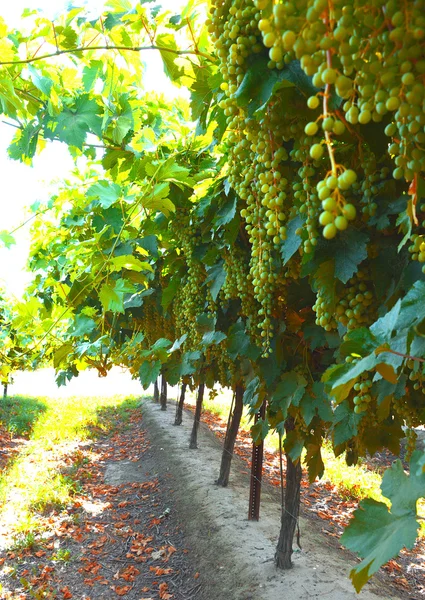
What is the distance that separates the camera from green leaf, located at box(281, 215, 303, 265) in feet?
4.26

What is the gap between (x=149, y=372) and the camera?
8.96 ft

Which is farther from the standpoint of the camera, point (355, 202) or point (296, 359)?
point (296, 359)

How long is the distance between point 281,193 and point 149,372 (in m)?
1.78

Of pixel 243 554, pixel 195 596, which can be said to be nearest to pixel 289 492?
pixel 243 554

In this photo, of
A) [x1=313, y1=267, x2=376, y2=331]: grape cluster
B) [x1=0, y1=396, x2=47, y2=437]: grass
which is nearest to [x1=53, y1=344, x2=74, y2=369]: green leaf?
[x1=313, y1=267, x2=376, y2=331]: grape cluster

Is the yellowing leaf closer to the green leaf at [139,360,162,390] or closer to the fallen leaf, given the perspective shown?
the green leaf at [139,360,162,390]

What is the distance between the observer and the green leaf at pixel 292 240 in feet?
4.26

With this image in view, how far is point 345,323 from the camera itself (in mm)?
1409

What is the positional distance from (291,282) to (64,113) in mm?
1226

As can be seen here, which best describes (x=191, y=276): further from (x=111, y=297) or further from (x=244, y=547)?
(x=244, y=547)

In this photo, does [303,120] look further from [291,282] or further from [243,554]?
[243,554]

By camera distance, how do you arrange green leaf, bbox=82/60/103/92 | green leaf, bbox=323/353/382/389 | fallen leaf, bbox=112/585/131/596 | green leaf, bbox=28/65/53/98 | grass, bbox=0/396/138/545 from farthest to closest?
grass, bbox=0/396/138/545 < fallen leaf, bbox=112/585/131/596 < green leaf, bbox=82/60/103/92 < green leaf, bbox=28/65/53/98 < green leaf, bbox=323/353/382/389

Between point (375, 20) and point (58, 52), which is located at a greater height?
→ point (58, 52)

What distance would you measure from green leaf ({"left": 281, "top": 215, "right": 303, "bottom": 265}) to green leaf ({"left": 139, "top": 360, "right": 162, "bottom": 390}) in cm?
152
